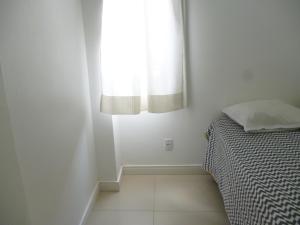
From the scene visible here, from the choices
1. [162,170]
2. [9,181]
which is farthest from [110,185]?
[9,181]

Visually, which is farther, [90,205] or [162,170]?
[162,170]

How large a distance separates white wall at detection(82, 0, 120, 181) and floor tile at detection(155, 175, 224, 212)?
46cm

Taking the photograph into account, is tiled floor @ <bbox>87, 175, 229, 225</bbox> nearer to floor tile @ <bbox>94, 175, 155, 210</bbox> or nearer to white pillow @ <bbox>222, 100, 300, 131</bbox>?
floor tile @ <bbox>94, 175, 155, 210</bbox>

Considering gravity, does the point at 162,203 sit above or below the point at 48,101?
below

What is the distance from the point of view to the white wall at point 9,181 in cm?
104

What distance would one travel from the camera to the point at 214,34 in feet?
7.06

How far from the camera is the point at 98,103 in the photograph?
2152 millimetres

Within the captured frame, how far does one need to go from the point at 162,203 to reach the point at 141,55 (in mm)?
1211

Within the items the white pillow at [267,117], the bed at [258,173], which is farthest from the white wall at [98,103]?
the white pillow at [267,117]

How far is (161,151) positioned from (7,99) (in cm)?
168

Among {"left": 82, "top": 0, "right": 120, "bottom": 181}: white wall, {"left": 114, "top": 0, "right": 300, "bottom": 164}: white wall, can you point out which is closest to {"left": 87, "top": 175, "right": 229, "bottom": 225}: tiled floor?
{"left": 82, "top": 0, "right": 120, "bottom": 181}: white wall

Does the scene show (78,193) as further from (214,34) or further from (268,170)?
(214,34)

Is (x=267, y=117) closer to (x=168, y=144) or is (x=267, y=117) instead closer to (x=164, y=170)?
(x=168, y=144)

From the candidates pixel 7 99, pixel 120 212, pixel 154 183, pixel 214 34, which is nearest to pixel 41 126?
pixel 7 99
